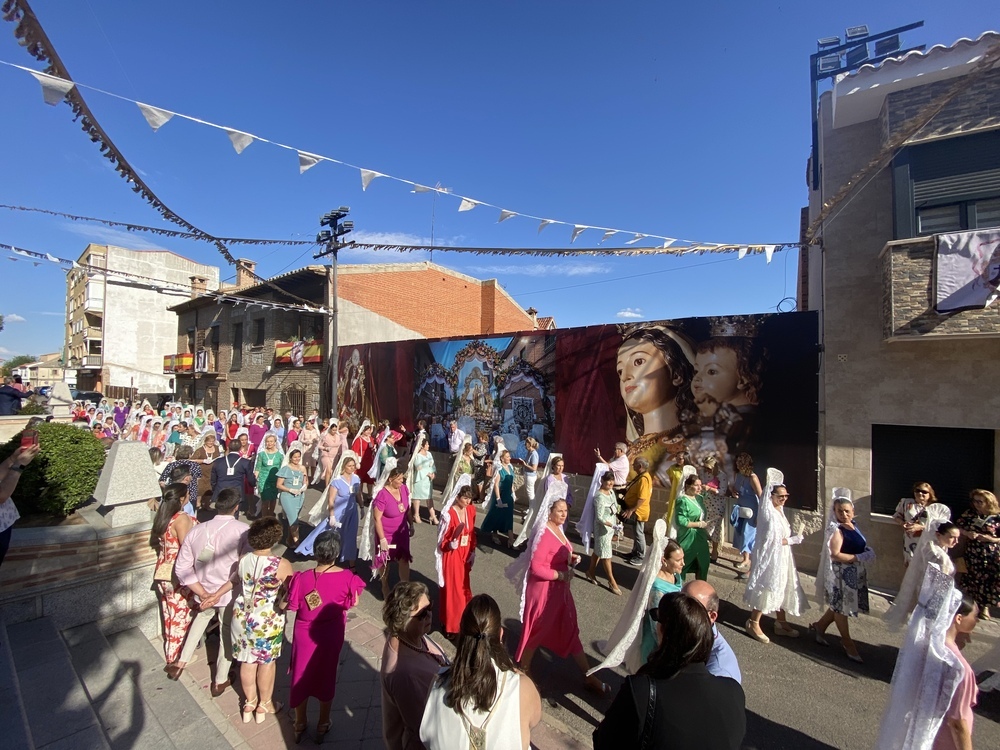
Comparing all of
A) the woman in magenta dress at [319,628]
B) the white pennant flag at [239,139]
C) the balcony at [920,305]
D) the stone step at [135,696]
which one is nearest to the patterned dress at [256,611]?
the woman in magenta dress at [319,628]

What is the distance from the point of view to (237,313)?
2297cm

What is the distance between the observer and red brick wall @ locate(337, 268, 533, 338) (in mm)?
18766

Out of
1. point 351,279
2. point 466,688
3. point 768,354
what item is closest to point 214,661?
point 466,688

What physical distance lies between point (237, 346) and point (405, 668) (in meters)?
24.2

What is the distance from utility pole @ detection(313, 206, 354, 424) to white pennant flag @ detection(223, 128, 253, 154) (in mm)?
11801

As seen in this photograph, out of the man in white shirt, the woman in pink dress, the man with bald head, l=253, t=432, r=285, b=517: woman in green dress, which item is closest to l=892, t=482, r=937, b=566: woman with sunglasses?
the woman in pink dress

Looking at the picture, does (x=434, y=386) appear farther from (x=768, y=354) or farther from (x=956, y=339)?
(x=956, y=339)

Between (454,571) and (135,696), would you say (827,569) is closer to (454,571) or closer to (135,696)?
(454,571)

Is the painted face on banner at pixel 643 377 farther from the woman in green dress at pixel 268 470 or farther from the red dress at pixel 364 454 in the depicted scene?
the woman in green dress at pixel 268 470

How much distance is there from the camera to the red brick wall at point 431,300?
61.6ft

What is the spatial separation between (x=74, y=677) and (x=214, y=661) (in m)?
1.11

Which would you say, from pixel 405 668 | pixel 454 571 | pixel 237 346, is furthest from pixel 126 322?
pixel 405 668

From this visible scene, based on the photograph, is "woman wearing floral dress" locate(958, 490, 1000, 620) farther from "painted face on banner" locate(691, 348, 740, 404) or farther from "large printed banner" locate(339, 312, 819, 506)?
"painted face on banner" locate(691, 348, 740, 404)

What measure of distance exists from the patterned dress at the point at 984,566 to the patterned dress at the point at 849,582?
102 centimetres
